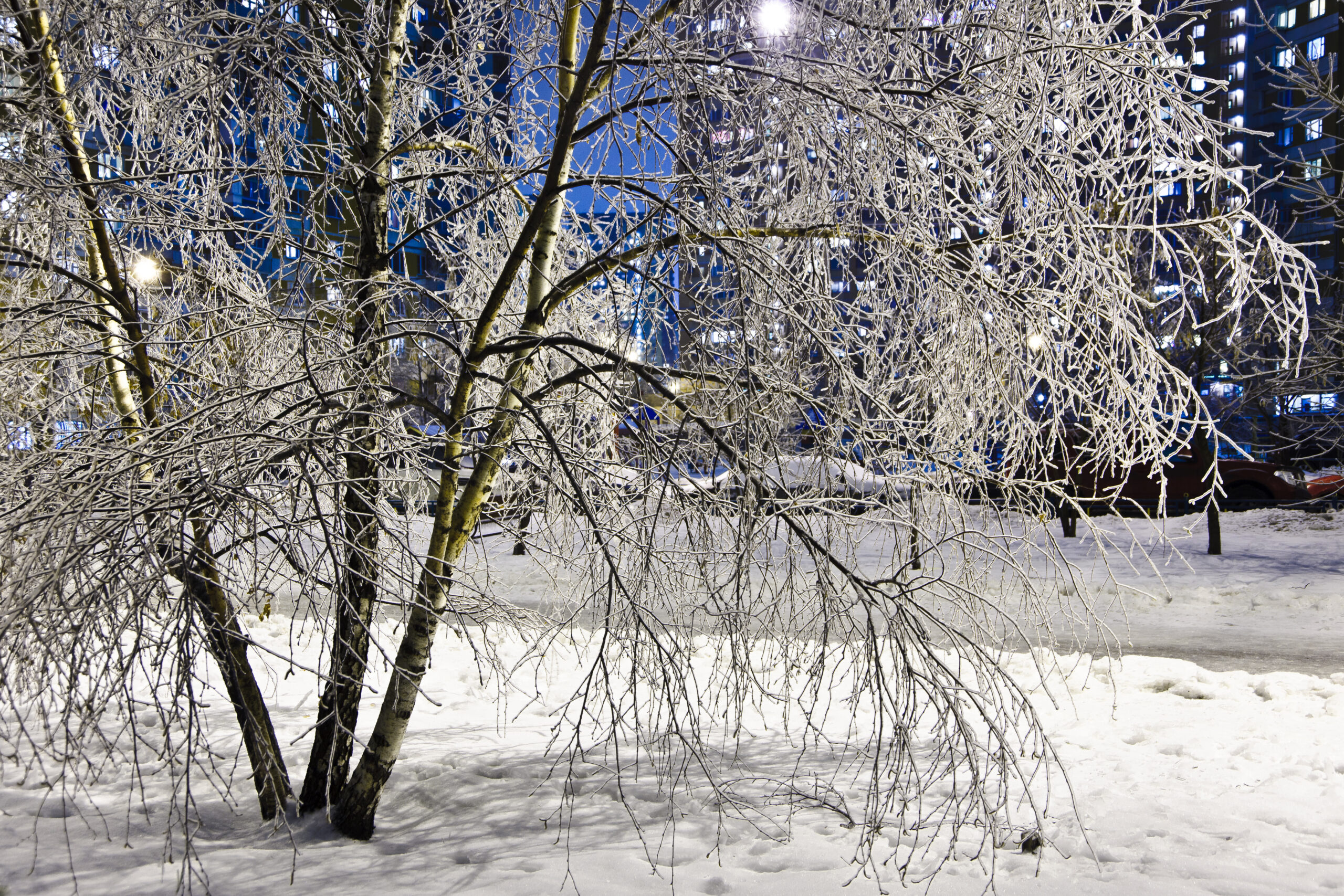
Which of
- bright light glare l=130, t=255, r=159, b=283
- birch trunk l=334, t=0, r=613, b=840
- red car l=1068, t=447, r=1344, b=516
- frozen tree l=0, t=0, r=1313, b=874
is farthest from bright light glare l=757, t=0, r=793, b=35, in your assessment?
red car l=1068, t=447, r=1344, b=516

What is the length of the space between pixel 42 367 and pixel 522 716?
12.0 ft

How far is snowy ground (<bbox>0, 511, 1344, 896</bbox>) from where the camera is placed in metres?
3.73

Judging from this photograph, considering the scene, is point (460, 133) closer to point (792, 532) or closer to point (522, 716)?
point (792, 532)

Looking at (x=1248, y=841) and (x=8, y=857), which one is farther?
(x=1248, y=841)

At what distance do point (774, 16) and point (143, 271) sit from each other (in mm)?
3868

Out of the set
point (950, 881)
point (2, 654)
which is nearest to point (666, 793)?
point (950, 881)

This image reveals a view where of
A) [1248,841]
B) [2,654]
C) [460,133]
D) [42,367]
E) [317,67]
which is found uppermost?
[460,133]

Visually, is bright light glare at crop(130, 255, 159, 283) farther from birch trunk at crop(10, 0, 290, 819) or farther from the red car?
the red car

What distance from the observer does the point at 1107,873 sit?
380 cm

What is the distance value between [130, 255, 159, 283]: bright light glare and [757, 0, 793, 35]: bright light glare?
11.5ft

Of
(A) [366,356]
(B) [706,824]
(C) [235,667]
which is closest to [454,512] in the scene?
(A) [366,356]

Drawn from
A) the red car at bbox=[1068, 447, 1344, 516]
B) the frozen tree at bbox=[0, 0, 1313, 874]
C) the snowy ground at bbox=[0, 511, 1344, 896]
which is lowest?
the snowy ground at bbox=[0, 511, 1344, 896]

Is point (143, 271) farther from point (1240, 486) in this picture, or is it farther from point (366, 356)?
point (1240, 486)

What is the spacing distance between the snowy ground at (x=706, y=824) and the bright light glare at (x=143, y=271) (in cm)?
262
